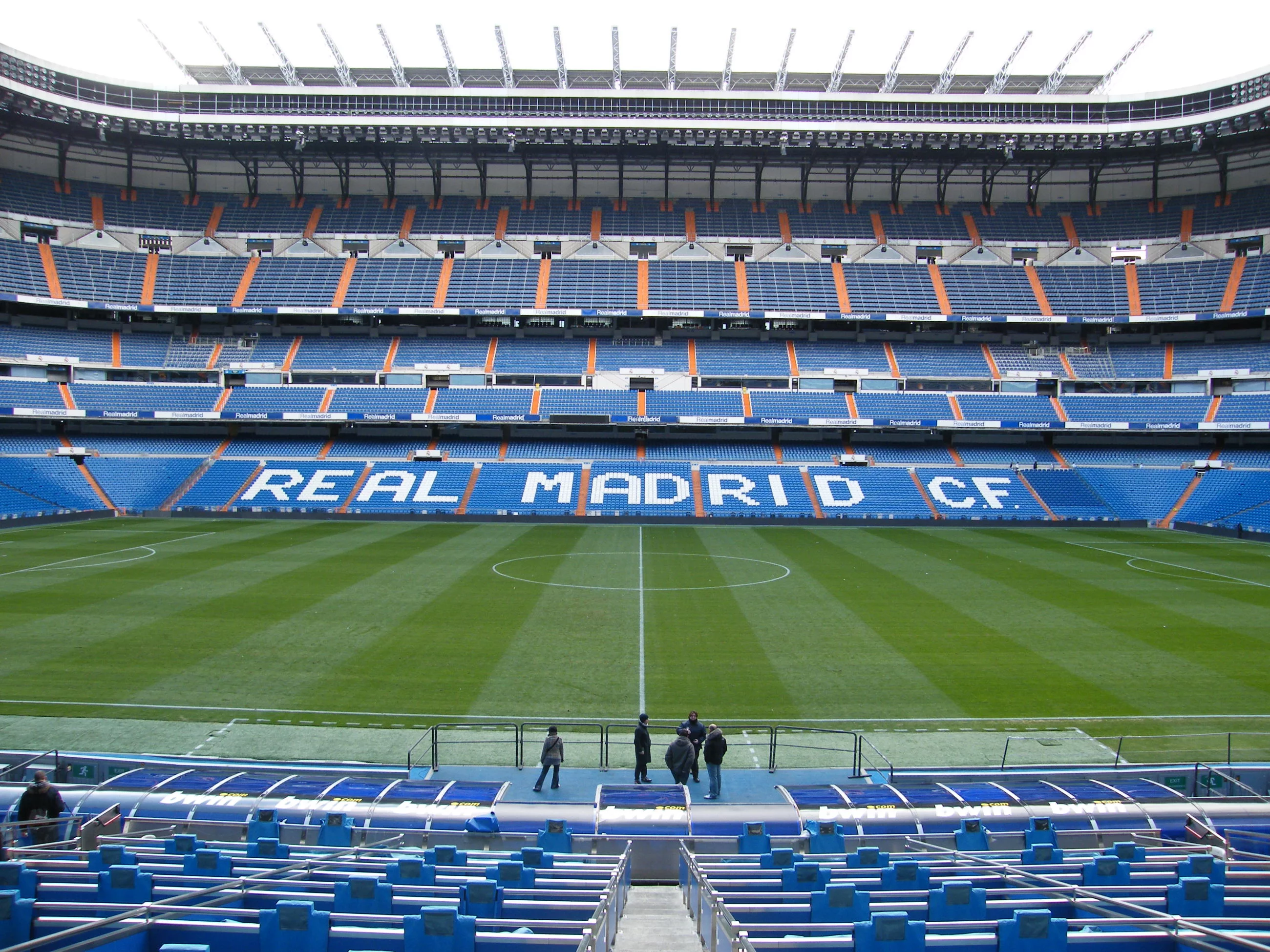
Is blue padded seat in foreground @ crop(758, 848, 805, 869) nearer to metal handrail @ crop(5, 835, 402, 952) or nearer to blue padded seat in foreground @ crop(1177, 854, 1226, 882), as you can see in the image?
blue padded seat in foreground @ crop(1177, 854, 1226, 882)

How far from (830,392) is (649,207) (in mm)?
Result: 21926

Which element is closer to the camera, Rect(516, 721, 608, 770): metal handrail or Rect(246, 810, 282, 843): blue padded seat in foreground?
Rect(246, 810, 282, 843): blue padded seat in foreground

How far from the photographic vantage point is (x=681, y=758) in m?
11.5

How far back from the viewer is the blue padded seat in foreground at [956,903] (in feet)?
18.7

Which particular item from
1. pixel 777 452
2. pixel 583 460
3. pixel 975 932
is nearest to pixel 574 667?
pixel 975 932

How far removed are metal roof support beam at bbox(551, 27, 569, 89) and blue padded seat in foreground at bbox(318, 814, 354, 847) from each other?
53.5 m

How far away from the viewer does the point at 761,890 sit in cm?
651

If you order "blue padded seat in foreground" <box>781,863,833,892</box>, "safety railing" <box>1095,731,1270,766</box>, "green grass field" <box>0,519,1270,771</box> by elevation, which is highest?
"green grass field" <box>0,519,1270,771</box>

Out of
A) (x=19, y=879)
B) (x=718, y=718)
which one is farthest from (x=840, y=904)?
(x=718, y=718)

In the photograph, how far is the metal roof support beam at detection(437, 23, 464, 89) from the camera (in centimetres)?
5119

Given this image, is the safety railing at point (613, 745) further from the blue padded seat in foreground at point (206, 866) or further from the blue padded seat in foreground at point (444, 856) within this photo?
the blue padded seat in foreground at point (206, 866)

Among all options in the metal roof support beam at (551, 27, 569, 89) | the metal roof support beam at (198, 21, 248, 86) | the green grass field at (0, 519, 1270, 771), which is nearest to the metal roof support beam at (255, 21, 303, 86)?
the metal roof support beam at (198, 21, 248, 86)

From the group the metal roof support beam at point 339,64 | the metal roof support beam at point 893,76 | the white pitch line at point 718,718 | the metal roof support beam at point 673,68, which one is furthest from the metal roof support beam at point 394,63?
the white pitch line at point 718,718

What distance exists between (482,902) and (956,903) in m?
3.49
